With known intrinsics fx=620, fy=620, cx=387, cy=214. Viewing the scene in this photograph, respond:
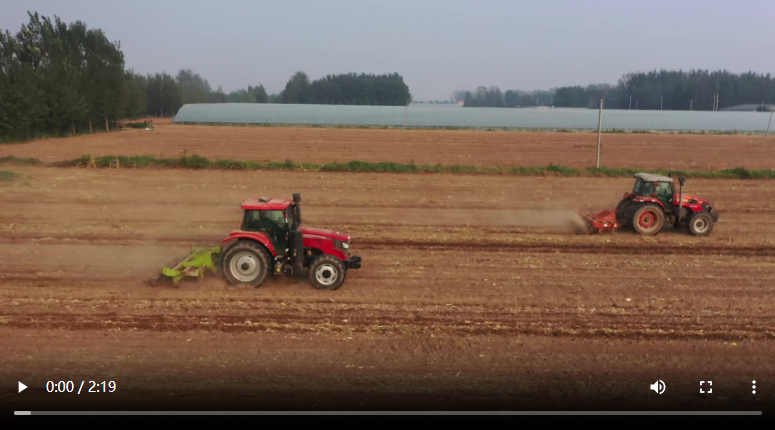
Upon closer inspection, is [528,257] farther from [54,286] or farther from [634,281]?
[54,286]

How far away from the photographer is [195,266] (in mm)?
10555

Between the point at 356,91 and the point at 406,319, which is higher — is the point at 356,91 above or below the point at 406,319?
above

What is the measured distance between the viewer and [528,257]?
13.3 meters

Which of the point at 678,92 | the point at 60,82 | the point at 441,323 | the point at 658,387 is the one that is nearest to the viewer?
the point at 658,387

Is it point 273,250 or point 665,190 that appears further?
point 665,190

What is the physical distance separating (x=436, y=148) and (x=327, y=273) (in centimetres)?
2907

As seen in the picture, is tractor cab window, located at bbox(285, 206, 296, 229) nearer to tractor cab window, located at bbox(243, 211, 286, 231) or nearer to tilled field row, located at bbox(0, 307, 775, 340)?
tractor cab window, located at bbox(243, 211, 286, 231)

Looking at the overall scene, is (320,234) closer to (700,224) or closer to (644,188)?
(644,188)

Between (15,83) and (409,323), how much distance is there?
4150 centimetres

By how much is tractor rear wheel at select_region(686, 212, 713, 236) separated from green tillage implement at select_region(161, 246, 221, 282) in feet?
36.7

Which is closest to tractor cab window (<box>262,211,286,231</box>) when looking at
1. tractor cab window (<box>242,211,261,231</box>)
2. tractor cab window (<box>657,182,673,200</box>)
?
tractor cab window (<box>242,211,261,231</box>)

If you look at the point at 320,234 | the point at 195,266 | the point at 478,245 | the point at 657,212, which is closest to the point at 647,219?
the point at 657,212

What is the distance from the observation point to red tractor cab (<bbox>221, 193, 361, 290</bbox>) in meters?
10.4

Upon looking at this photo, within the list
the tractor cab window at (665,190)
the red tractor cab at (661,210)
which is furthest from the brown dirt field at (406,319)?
the tractor cab window at (665,190)
